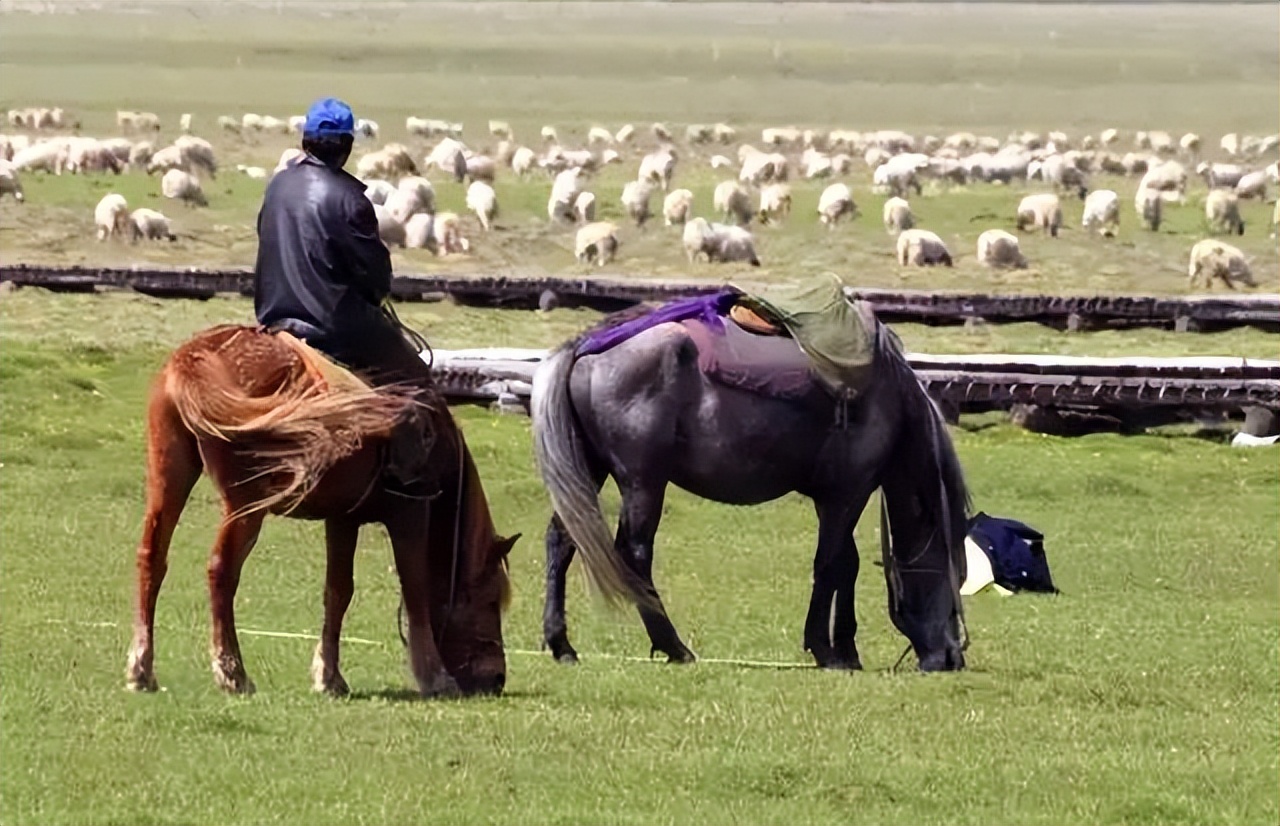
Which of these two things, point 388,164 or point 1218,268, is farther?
point 388,164

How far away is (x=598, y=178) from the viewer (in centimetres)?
5994

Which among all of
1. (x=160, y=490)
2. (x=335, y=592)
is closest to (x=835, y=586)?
(x=335, y=592)

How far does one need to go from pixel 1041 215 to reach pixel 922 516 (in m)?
34.8

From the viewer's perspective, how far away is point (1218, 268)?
40875 millimetres

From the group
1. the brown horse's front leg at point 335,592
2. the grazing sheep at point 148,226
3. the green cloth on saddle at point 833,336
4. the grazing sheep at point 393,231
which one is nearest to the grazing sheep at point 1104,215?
the grazing sheep at point 393,231

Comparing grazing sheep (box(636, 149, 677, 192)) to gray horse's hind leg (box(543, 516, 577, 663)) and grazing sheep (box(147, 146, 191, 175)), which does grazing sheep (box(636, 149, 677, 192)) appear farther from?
gray horse's hind leg (box(543, 516, 577, 663))

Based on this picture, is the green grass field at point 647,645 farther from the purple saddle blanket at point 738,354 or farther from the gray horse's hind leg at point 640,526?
the purple saddle blanket at point 738,354

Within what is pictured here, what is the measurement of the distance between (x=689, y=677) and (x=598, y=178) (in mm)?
47554

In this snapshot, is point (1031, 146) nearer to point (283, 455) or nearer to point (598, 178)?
A: point (598, 178)

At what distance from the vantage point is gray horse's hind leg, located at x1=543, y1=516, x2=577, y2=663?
13820mm

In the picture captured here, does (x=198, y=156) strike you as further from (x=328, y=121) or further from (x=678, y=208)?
(x=328, y=121)

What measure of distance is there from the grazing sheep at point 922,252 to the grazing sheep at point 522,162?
753 inches

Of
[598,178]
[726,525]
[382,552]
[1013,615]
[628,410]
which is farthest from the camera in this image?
[598,178]

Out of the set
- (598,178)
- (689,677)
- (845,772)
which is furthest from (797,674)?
(598,178)
